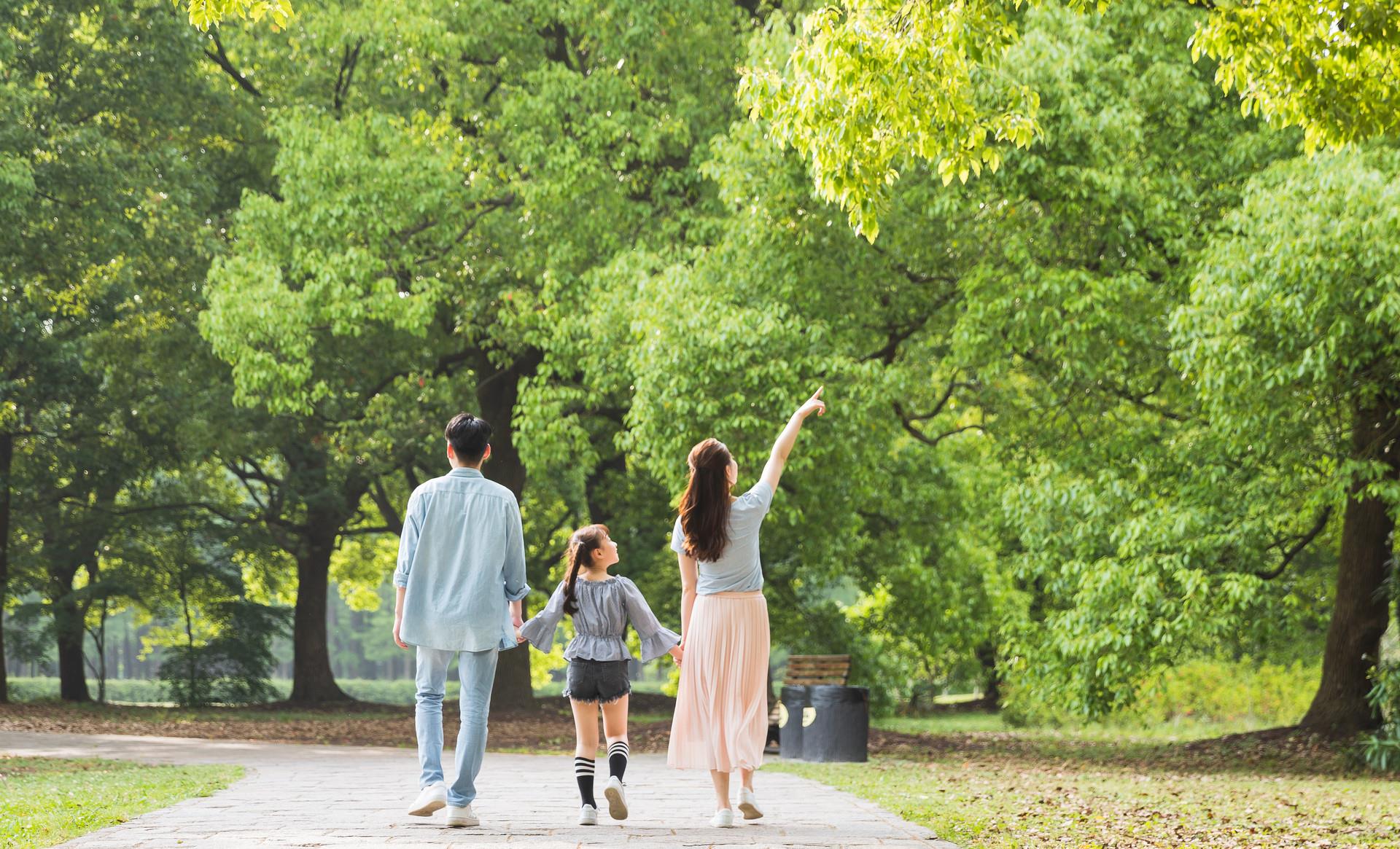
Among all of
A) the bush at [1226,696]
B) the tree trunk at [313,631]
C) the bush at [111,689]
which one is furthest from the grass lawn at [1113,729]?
the bush at [111,689]

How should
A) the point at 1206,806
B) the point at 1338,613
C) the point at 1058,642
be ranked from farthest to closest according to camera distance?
1. the point at 1338,613
2. the point at 1058,642
3. the point at 1206,806

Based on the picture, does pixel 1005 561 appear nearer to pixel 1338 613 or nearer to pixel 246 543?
pixel 1338 613

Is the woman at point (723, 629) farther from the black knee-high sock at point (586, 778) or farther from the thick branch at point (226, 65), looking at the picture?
the thick branch at point (226, 65)

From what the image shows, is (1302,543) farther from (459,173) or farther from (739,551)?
(459,173)

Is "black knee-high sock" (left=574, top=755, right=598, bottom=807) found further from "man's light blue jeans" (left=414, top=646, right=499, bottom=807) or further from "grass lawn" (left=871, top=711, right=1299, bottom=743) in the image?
"grass lawn" (left=871, top=711, right=1299, bottom=743)

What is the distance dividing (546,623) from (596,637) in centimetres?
28

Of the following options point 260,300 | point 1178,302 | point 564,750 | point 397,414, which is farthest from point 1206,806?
point 397,414

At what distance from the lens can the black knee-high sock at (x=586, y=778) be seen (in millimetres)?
7094

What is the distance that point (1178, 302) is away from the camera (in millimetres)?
14859

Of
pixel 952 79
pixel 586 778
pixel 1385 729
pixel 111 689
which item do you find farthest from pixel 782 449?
pixel 111 689

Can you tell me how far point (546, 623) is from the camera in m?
7.45

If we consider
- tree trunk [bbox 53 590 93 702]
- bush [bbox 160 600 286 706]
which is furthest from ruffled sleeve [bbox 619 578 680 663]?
tree trunk [bbox 53 590 93 702]

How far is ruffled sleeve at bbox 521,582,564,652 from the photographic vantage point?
24.1 feet

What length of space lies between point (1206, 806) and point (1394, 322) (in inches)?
201
